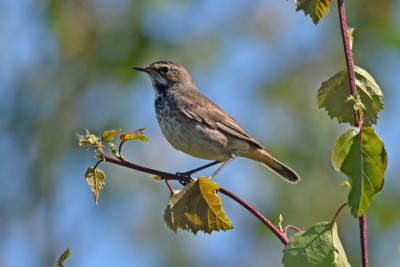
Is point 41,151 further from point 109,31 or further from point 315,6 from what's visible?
point 315,6

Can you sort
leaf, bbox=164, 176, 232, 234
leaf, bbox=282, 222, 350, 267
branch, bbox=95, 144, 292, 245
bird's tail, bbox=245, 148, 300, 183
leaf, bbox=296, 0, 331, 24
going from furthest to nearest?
bird's tail, bbox=245, 148, 300, 183, leaf, bbox=164, 176, 232, 234, leaf, bbox=296, 0, 331, 24, branch, bbox=95, 144, 292, 245, leaf, bbox=282, 222, 350, 267

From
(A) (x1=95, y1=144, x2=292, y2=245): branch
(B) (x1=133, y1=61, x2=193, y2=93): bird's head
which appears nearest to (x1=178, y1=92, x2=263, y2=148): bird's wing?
(B) (x1=133, y1=61, x2=193, y2=93): bird's head

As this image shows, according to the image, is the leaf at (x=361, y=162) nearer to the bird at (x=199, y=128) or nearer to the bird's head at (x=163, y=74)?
the bird at (x=199, y=128)

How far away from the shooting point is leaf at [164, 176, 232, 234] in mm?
3162

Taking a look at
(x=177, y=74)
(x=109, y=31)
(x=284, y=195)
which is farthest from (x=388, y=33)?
(x=109, y=31)

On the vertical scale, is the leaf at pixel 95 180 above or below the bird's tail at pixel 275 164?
below

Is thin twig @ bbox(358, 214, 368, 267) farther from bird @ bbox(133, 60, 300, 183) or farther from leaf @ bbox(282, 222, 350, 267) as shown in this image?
bird @ bbox(133, 60, 300, 183)

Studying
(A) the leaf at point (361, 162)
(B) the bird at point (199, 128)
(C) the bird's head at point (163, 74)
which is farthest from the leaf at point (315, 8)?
(C) the bird's head at point (163, 74)

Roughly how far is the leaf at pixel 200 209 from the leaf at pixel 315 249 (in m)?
0.51

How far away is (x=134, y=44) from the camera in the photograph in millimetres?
7926

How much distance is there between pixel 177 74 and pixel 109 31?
1996 mm

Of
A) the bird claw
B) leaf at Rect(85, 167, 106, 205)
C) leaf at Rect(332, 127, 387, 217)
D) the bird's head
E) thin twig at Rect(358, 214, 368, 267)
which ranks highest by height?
the bird's head

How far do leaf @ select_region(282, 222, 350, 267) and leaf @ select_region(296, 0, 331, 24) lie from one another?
1.01m

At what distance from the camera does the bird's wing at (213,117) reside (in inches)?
225
